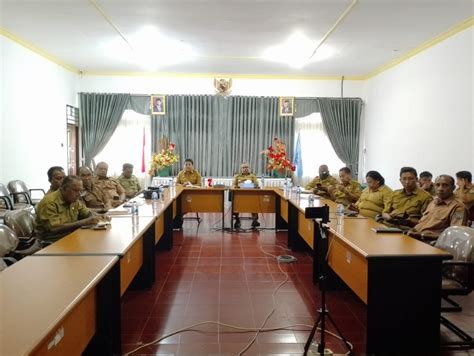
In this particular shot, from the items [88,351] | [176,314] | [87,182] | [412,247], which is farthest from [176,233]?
[412,247]

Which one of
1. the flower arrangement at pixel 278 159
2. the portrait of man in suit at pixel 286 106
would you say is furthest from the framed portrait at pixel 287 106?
the flower arrangement at pixel 278 159

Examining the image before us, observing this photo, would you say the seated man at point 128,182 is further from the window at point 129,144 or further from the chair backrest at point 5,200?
the window at point 129,144

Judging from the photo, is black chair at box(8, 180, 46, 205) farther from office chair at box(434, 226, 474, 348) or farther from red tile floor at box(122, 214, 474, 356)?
office chair at box(434, 226, 474, 348)

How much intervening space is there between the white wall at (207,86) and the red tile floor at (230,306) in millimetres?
5077

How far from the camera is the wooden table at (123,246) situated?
252cm

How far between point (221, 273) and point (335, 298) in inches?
50.7

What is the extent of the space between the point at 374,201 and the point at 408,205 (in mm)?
500

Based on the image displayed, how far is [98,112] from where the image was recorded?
364 inches

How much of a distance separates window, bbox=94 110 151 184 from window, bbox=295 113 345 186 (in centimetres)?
368

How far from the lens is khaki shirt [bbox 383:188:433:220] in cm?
432

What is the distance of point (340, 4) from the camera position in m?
4.73

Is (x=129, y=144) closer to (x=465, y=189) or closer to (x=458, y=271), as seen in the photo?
(x=465, y=189)

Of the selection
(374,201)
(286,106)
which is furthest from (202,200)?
(286,106)

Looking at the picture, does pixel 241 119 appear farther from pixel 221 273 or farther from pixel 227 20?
pixel 221 273
